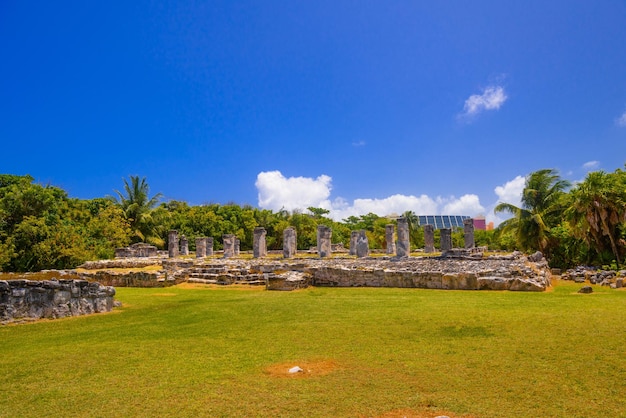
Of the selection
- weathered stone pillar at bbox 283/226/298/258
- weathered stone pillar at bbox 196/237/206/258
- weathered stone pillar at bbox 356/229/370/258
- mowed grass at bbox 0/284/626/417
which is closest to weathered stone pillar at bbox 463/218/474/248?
weathered stone pillar at bbox 356/229/370/258

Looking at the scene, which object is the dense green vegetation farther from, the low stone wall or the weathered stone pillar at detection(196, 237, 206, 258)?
the low stone wall

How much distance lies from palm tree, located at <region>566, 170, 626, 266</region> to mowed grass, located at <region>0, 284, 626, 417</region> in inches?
476

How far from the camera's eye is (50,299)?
8.92 metres

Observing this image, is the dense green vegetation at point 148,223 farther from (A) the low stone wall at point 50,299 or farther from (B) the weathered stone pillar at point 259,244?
(A) the low stone wall at point 50,299

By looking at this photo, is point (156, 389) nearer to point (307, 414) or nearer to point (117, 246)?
point (307, 414)

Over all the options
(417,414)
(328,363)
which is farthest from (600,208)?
(417,414)

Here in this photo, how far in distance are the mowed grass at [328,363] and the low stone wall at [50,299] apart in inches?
18.8

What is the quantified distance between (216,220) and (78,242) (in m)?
24.9

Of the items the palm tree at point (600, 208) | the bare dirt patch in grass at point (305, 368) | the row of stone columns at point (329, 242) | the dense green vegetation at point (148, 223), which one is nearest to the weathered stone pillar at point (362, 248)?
the row of stone columns at point (329, 242)

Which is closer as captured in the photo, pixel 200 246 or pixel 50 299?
pixel 50 299

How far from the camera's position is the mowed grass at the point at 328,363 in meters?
3.93

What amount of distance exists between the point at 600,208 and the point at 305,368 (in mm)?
19393

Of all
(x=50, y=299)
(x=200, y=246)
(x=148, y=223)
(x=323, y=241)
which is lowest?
(x=50, y=299)

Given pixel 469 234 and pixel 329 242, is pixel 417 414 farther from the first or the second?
pixel 469 234
